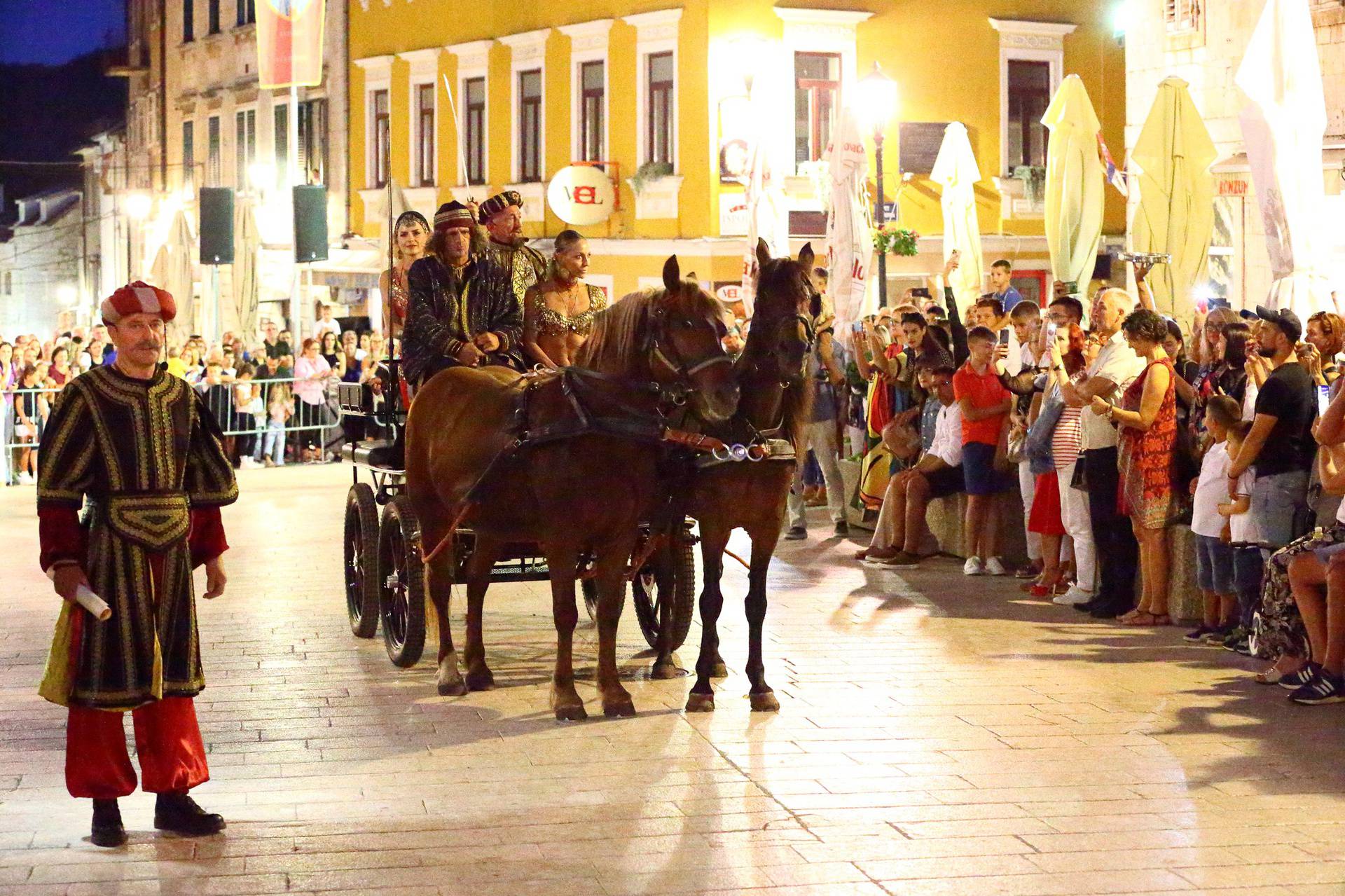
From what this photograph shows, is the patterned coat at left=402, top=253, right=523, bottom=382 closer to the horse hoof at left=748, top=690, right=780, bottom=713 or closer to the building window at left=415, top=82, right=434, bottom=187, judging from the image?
the horse hoof at left=748, top=690, right=780, bottom=713

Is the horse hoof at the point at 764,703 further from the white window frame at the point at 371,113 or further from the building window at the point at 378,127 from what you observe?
the white window frame at the point at 371,113

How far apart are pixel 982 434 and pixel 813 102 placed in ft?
62.3

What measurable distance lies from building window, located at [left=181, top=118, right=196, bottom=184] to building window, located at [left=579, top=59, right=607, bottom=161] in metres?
14.7

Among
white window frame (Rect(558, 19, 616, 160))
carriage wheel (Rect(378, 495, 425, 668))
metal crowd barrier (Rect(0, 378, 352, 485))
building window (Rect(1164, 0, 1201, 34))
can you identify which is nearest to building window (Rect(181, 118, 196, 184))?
white window frame (Rect(558, 19, 616, 160))

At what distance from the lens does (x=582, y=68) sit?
34.3 m

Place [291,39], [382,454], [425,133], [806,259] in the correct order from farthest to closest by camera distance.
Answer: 1. [425,133]
2. [291,39]
3. [382,454]
4. [806,259]

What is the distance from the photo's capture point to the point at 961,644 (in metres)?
11.0

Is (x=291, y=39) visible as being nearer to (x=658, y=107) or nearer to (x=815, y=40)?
(x=658, y=107)

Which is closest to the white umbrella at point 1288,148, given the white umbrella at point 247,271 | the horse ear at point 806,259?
the horse ear at point 806,259

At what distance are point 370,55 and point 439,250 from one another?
29.4 m

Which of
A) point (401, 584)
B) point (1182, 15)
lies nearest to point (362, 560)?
point (401, 584)

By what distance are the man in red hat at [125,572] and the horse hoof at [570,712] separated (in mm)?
2260

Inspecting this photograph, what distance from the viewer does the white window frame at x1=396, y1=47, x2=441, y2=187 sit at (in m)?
37.4

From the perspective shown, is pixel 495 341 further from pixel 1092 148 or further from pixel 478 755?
pixel 1092 148
